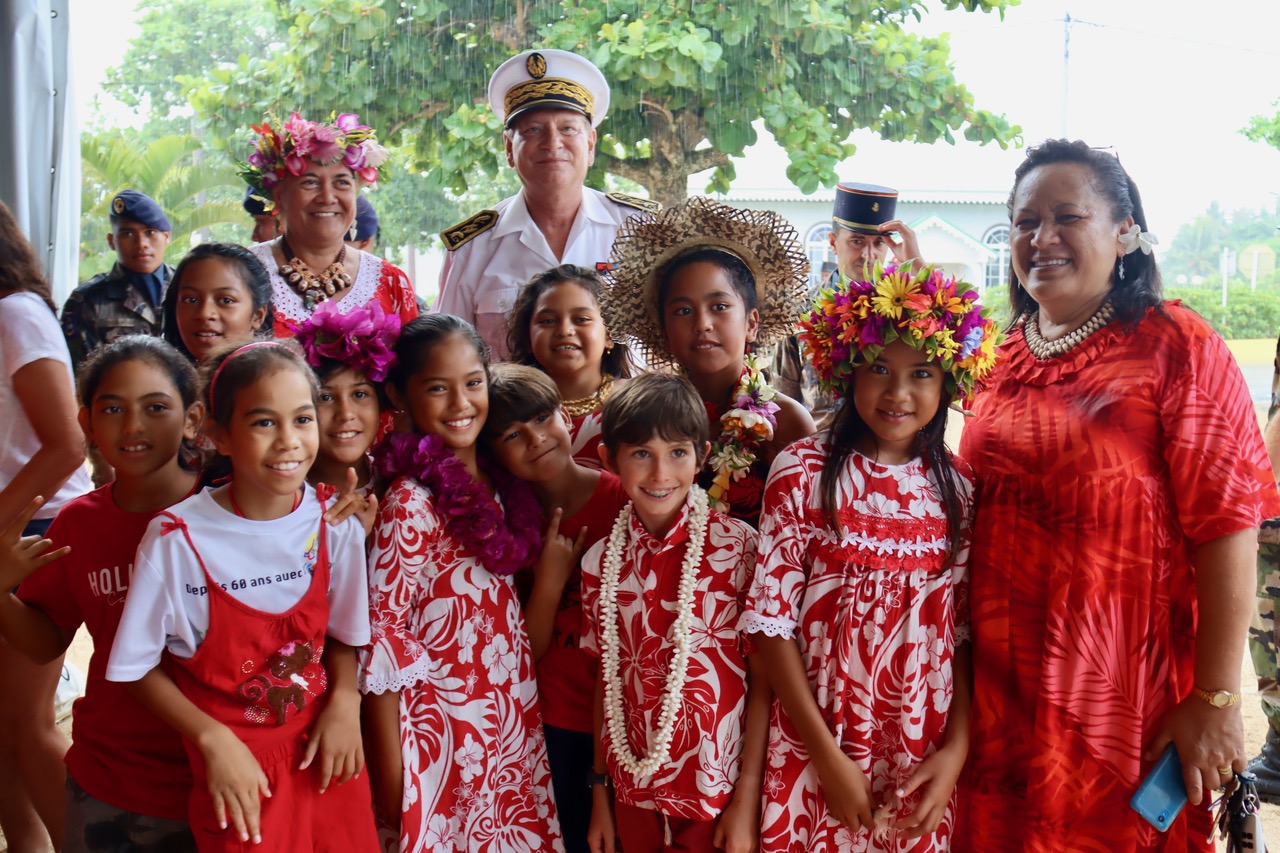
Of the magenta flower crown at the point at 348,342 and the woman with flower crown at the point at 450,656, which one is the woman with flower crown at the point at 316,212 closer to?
the magenta flower crown at the point at 348,342

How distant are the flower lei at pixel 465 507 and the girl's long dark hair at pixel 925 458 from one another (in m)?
0.71

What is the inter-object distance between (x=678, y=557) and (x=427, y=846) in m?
0.86

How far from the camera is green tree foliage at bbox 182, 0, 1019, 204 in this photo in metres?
6.27

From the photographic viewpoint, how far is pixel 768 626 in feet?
6.88

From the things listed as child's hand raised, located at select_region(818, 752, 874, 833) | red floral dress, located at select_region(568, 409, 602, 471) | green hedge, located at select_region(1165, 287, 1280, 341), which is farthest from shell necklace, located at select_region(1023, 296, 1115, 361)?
green hedge, located at select_region(1165, 287, 1280, 341)

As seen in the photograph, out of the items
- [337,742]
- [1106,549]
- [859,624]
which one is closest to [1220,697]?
[1106,549]

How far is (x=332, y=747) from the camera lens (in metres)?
2.05

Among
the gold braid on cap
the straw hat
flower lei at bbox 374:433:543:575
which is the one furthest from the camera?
the gold braid on cap

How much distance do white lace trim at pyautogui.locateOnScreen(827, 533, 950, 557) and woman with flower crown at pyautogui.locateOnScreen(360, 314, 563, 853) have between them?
0.69m

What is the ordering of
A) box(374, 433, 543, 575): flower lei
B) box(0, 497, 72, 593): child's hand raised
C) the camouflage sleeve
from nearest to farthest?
box(0, 497, 72, 593): child's hand raised, box(374, 433, 543, 575): flower lei, the camouflage sleeve

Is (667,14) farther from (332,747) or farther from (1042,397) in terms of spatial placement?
(332,747)

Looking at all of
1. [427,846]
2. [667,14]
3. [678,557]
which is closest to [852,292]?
[678,557]

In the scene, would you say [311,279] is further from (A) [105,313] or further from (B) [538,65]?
(A) [105,313]

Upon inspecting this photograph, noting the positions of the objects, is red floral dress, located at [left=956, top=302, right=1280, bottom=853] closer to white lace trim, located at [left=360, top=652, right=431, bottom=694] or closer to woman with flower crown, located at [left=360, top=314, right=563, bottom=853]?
woman with flower crown, located at [left=360, top=314, right=563, bottom=853]
